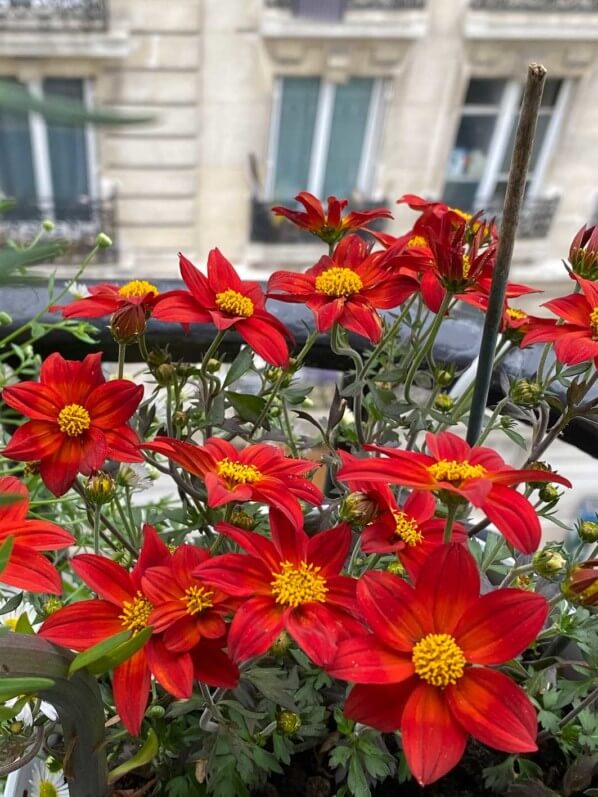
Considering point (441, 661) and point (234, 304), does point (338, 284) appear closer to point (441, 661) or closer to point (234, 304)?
point (234, 304)

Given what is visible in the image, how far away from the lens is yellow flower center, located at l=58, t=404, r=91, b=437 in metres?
0.29

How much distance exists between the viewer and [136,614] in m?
0.27

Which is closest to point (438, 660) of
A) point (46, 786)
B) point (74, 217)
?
point (46, 786)

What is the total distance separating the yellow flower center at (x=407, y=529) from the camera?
0.28 metres

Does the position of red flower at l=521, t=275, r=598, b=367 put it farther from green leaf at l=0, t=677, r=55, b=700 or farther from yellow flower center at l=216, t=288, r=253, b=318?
green leaf at l=0, t=677, r=55, b=700

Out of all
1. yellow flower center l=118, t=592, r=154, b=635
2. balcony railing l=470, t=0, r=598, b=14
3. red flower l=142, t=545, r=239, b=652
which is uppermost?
balcony railing l=470, t=0, r=598, b=14

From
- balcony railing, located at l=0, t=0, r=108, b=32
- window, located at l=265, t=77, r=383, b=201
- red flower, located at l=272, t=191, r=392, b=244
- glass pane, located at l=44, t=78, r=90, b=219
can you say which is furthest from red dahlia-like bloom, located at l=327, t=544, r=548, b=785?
window, located at l=265, t=77, r=383, b=201

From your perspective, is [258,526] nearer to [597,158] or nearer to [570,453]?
[570,453]

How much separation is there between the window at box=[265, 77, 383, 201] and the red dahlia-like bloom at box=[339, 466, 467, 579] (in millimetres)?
3368

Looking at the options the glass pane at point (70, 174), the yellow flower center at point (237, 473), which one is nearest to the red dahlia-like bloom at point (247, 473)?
the yellow flower center at point (237, 473)

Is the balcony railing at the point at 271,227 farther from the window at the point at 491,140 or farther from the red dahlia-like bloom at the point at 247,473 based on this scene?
the red dahlia-like bloom at the point at 247,473

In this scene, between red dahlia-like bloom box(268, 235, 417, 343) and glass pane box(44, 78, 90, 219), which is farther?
glass pane box(44, 78, 90, 219)

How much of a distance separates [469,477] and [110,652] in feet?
0.44

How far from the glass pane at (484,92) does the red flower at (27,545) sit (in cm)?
366
